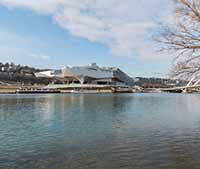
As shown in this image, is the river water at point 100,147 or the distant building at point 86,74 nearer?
the river water at point 100,147

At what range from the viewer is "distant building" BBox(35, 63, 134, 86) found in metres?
163

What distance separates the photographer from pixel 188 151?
46.5 feet

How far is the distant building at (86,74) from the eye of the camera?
163 metres

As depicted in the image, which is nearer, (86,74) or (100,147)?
(100,147)

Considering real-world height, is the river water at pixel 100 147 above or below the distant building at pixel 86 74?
below

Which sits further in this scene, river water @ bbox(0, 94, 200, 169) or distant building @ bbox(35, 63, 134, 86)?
distant building @ bbox(35, 63, 134, 86)

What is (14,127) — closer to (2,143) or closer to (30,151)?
(2,143)

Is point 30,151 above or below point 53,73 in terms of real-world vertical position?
below

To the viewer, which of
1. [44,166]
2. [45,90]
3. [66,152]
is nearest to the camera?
[44,166]

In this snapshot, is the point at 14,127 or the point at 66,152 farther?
the point at 14,127

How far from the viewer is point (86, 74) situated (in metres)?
169

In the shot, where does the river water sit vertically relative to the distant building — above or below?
below

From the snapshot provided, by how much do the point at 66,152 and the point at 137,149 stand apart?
3.41 m

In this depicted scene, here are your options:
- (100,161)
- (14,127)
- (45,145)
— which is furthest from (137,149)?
(14,127)
